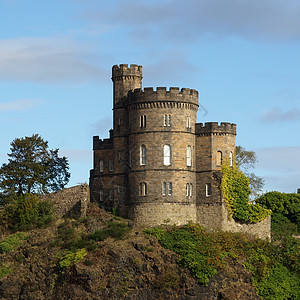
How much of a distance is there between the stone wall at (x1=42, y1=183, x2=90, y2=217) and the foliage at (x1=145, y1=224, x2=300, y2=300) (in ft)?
23.7

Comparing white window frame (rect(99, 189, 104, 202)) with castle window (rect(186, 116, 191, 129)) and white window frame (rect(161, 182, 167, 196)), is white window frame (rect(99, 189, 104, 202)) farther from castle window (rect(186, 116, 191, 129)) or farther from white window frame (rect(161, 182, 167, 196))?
castle window (rect(186, 116, 191, 129))

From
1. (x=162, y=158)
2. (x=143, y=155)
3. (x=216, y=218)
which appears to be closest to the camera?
(x=162, y=158)

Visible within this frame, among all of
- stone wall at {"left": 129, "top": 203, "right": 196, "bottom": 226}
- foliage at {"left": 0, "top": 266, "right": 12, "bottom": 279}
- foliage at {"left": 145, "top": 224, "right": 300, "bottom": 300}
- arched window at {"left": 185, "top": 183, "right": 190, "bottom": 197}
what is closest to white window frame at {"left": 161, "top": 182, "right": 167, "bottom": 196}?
stone wall at {"left": 129, "top": 203, "right": 196, "bottom": 226}

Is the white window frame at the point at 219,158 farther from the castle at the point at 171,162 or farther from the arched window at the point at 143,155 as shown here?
the arched window at the point at 143,155

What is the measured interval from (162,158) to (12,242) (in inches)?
630

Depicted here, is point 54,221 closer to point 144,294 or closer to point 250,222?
point 144,294

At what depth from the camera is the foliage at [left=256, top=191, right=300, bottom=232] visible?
8369 centimetres

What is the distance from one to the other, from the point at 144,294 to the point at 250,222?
17013 mm

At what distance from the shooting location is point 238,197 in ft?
242

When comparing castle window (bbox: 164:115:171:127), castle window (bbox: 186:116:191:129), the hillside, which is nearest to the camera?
the hillside

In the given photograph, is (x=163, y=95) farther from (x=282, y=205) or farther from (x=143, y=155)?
(x=282, y=205)

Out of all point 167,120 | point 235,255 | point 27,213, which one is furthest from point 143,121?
point 235,255

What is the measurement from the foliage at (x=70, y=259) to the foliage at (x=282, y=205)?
2699cm

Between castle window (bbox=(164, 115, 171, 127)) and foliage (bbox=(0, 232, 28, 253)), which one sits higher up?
castle window (bbox=(164, 115, 171, 127))
